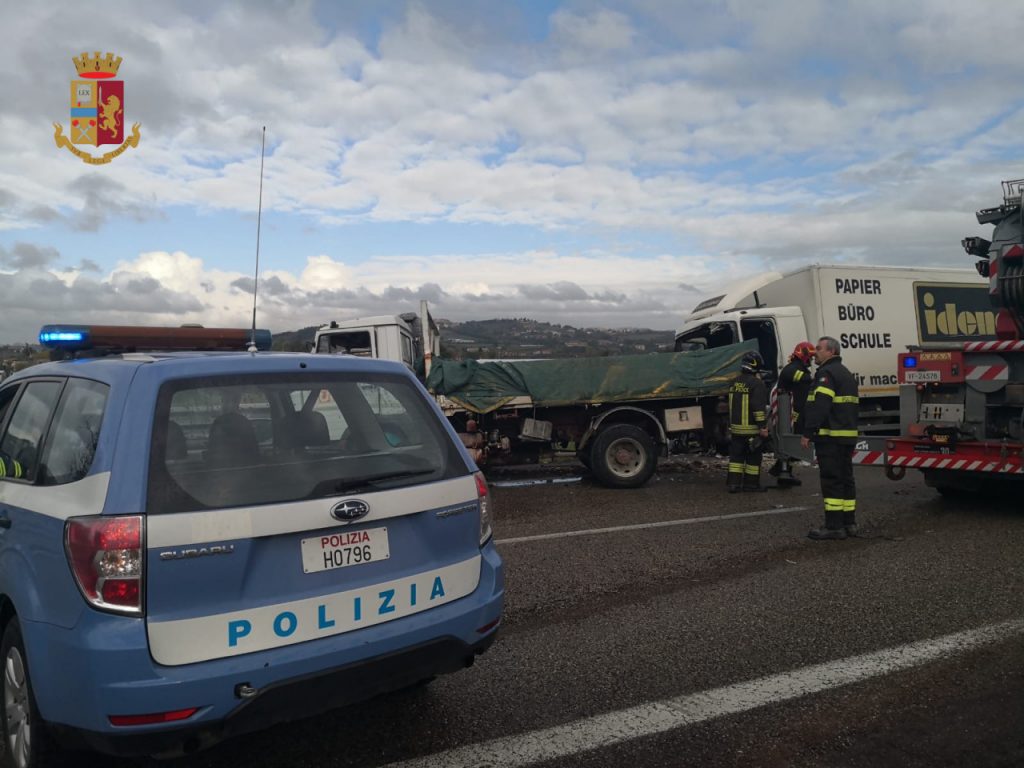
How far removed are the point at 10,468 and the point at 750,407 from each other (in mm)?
8166

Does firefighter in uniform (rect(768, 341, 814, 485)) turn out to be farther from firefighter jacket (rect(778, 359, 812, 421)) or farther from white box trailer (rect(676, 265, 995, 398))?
white box trailer (rect(676, 265, 995, 398))

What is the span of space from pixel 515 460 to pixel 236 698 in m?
8.21

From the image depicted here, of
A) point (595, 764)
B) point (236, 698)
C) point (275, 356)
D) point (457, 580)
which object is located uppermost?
point (275, 356)

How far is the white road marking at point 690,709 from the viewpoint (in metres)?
3.22

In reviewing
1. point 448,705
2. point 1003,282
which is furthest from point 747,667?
point 1003,282

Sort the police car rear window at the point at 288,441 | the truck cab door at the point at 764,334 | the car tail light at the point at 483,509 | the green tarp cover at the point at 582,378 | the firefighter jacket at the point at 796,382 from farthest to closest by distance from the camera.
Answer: the truck cab door at the point at 764,334, the green tarp cover at the point at 582,378, the firefighter jacket at the point at 796,382, the car tail light at the point at 483,509, the police car rear window at the point at 288,441

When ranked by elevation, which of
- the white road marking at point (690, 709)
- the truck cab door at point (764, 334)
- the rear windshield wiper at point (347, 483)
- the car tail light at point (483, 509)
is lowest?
the white road marking at point (690, 709)

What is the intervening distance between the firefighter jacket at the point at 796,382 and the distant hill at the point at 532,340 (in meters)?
2.56

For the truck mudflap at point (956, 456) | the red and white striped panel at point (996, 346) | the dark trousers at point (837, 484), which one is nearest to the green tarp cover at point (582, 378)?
the truck mudflap at point (956, 456)

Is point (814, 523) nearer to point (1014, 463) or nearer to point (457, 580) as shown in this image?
point (1014, 463)

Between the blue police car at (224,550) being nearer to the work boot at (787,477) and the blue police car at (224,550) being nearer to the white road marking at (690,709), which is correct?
the white road marking at (690,709)

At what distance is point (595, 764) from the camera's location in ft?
10.3

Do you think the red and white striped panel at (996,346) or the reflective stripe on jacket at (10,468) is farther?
the red and white striped panel at (996,346)

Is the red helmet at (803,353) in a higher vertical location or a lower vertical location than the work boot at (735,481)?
higher
